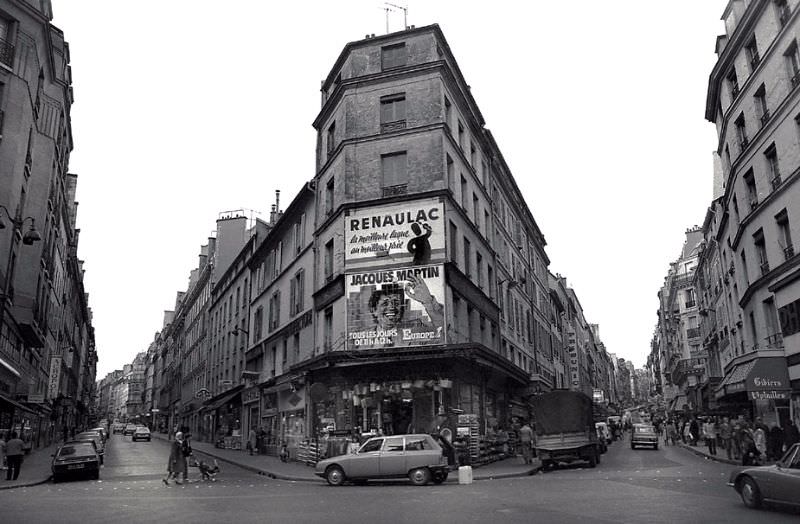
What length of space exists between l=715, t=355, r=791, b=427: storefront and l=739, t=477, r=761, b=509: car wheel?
1248 cm

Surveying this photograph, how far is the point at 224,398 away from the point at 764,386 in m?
35.6

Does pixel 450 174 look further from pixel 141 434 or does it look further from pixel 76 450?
pixel 141 434

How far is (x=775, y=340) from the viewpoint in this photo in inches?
1041

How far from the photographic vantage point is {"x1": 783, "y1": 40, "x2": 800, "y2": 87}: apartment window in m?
24.0

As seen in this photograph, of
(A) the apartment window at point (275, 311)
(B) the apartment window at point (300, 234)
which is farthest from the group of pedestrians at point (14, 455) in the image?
(A) the apartment window at point (275, 311)

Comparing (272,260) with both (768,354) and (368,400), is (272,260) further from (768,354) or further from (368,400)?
(768,354)

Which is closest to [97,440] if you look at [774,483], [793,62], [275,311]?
[275,311]

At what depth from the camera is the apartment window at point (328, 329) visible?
2795 centimetres

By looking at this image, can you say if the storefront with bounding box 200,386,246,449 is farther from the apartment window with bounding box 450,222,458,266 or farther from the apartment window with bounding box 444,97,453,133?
the apartment window with bounding box 444,97,453,133

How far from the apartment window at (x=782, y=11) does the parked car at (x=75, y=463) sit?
101 feet

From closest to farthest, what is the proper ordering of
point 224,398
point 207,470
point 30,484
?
point 30,484, point 207,470, point 224,398

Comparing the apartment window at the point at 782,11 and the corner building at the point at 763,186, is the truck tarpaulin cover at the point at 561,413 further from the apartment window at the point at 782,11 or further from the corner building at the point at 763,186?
the apartment window at the point at 782,11

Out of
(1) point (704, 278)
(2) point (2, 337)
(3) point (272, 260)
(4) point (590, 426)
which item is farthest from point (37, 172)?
(1) point (704, 278)

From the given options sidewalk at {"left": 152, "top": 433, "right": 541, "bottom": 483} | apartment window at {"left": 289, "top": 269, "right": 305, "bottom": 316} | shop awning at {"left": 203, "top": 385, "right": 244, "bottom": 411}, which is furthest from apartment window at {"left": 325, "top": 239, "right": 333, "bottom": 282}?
shop awning at {"left": 203, "top": 385, "right": 244, "bottom": 411}
